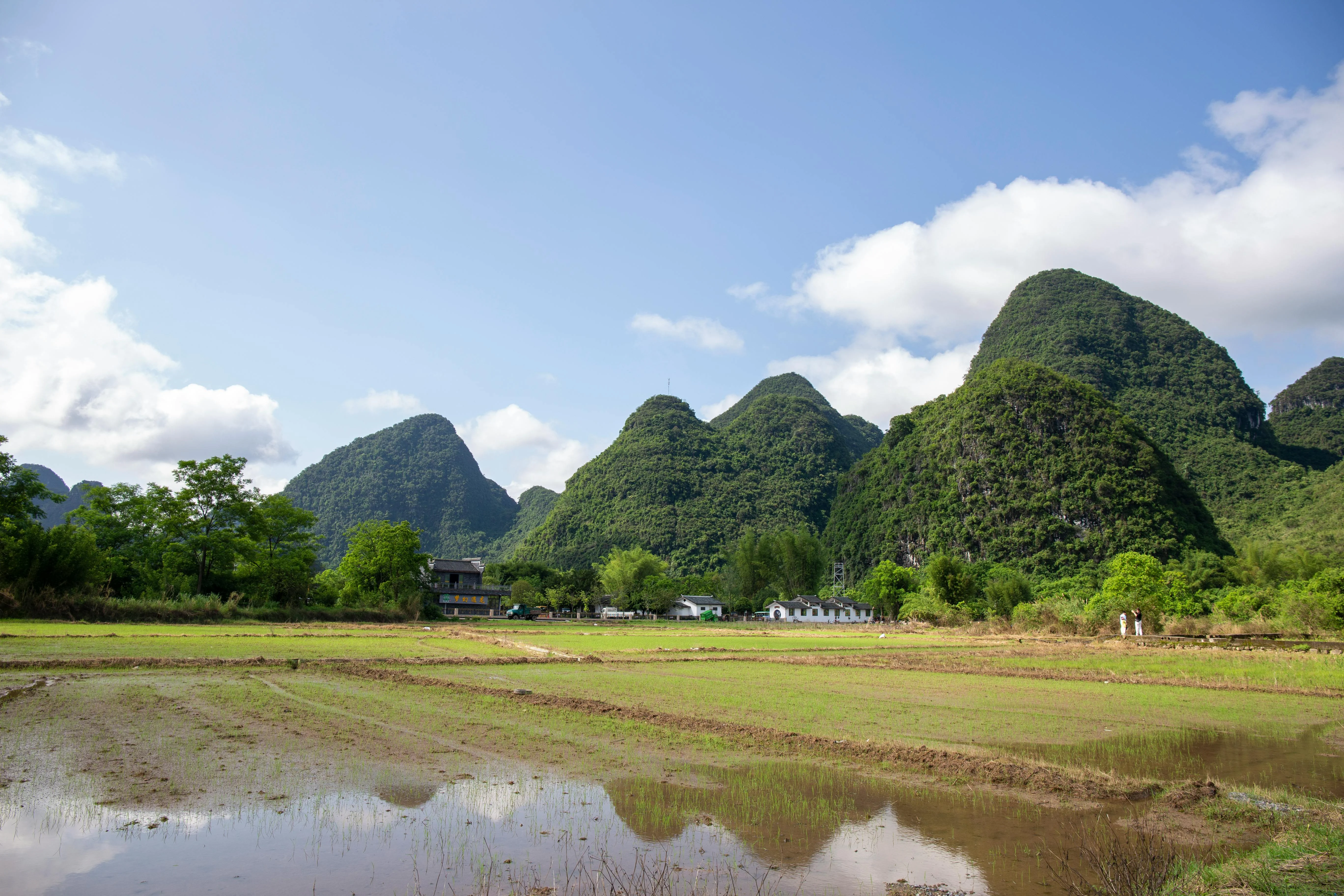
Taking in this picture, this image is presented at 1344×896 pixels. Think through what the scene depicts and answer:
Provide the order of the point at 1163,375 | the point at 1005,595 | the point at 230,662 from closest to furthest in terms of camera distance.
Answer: the point at 230,662 → the point at 1005,595 → the point at 1163,375

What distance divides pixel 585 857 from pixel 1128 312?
18536 cm

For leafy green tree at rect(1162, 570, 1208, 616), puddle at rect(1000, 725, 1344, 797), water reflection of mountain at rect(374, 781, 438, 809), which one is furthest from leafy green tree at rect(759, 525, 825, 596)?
water reflection of mountain at rect(374, 781, 438, 809)

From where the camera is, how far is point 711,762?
32.9 feet

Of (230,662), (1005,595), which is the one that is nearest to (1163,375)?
(1005,595)

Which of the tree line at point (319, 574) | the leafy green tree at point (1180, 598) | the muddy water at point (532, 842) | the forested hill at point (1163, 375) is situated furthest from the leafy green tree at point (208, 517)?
the forested hill at point (1163, 375)

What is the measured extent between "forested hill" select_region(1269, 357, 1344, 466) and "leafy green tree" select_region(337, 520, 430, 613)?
155911 millimetres

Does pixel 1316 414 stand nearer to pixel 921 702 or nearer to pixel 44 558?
pixel 921 702

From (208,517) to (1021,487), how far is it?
3989 inches

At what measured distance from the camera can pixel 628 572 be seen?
320 ft

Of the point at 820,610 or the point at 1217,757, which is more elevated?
the point at 1217,757

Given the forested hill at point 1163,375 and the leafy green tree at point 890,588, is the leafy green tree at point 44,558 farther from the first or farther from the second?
the forested hill at point 1163,375

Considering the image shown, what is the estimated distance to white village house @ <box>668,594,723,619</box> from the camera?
310 feet

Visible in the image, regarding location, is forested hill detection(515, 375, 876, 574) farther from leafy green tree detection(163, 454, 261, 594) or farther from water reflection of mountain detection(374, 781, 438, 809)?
water reflection of mountain detection(374, 781, 438, 809)

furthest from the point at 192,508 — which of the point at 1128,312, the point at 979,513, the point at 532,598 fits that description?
the point at 1128,312
